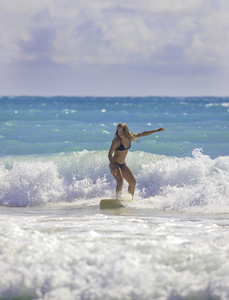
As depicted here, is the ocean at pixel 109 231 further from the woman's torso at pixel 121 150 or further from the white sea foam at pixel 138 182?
the woman's torso at pixel 121 150

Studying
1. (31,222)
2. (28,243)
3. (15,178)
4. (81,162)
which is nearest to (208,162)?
(81,162)

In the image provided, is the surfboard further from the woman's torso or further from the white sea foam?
the woman's torso

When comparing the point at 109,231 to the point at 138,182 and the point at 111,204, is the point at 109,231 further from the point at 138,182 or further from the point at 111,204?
the point at 138,182

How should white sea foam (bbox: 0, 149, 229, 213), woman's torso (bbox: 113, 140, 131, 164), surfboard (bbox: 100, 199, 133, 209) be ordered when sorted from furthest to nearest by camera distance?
white sea foam (bbox: 0, 149, 229, 213)
woman's torso (bbox: 113, 140, 131, 164)
surfboard (bbox: 100, 199, 133, 209)

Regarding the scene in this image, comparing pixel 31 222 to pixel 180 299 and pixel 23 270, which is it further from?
pixel 180 299

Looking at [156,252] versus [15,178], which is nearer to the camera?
[156,252]

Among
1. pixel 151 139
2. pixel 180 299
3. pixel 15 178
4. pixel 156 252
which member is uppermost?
pixel 151 139

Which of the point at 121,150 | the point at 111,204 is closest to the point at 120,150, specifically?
the point at 121,150

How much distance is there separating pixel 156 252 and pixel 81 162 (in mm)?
7775

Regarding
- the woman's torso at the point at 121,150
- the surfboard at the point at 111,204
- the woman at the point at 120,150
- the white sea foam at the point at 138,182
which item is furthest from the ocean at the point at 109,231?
the woman's torso at the point at 121,150

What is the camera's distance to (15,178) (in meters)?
11.2

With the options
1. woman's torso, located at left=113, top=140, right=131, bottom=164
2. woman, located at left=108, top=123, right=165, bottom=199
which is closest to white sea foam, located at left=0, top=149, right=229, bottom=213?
woman, located at left=108, top=123, right=165, bottom=199

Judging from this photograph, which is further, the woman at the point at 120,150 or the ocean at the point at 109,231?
the woman at the point at 120,150

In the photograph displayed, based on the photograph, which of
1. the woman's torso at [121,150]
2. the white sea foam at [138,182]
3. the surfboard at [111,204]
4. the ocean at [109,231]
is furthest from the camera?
the white sea foam at [138,182]
